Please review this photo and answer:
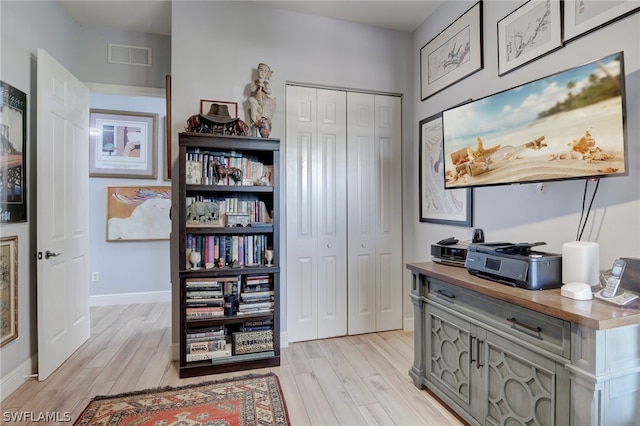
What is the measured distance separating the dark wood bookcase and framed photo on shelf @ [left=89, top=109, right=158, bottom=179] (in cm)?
216

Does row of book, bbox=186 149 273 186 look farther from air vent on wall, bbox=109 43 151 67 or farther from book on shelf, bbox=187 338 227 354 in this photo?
air vent on wall, bbox=109 43 151 67

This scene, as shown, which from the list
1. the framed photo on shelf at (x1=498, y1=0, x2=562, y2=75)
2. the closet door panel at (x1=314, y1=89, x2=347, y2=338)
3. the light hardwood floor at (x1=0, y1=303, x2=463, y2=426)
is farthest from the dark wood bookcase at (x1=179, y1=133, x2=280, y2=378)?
the framed photo on shelf at (x1=498, y1=0, x2=562, y2=75)

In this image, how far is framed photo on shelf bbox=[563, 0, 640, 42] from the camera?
151 centimetres

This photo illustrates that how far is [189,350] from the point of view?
2357 mm

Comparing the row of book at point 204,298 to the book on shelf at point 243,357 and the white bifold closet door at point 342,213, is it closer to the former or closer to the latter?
the book on shelf at point 243,357

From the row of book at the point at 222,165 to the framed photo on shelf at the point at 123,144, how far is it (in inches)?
85.2

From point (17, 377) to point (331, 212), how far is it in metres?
2.62

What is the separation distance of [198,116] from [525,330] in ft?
8.10

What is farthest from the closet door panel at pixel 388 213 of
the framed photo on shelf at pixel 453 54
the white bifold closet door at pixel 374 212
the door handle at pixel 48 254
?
the door handle at pixel 48 254

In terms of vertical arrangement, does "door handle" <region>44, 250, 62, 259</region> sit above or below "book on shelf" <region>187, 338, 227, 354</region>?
above

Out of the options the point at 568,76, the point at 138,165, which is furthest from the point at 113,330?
the point at 568,76

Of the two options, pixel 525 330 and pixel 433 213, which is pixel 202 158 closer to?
pixel 433 213

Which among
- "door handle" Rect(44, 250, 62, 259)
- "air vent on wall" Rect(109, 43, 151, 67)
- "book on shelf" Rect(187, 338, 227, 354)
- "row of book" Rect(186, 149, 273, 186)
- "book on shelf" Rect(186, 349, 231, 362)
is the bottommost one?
"book on shelf" Rect(186, 349, 231, 362)

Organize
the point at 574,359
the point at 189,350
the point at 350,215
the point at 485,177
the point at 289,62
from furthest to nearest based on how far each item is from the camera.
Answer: the point at 350,215, the point at 289,62, the point at 189,350, the point at 485,177, the point at 574,359
